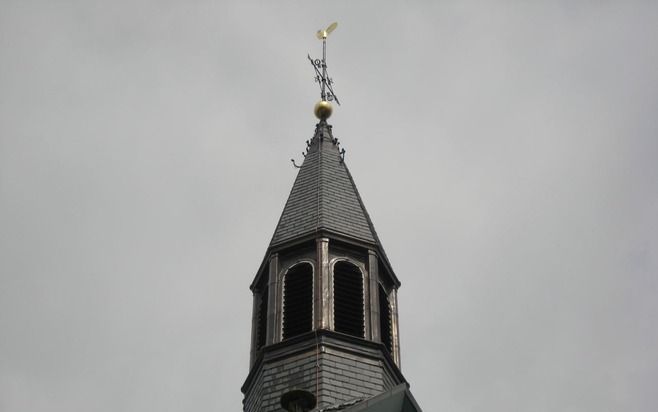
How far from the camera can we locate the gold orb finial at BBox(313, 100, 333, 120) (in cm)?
4206

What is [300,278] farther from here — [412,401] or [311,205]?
[412,401]

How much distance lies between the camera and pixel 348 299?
33500mm

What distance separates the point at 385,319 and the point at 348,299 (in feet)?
4.84

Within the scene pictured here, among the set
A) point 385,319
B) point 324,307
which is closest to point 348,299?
point 324,307

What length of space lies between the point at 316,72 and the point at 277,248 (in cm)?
953

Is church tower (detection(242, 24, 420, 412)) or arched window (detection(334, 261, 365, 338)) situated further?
arched window (detection(334, 261, 365, 338))

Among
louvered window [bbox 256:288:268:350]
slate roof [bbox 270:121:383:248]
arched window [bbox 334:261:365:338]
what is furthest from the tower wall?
slate roof [bbox 270:121:383:248]

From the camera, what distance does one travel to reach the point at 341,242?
34875 mm

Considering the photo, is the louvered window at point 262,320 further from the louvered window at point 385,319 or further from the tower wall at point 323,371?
the louvered window at point 385,319

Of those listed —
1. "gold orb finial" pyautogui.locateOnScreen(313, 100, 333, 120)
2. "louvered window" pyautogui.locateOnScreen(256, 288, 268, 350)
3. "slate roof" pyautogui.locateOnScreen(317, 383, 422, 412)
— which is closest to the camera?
"slate roof" pyautogui.locateOnScreen(317, 383, 422, 412)

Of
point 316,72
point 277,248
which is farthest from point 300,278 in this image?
point 316,72

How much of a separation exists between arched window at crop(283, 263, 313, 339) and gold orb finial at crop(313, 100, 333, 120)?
8.52 metres

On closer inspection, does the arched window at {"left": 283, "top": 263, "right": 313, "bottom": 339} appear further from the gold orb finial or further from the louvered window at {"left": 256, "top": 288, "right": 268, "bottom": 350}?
the gold orb finial

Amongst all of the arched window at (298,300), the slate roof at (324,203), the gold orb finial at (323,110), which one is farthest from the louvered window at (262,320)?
the gold orb finial at (323,110)
